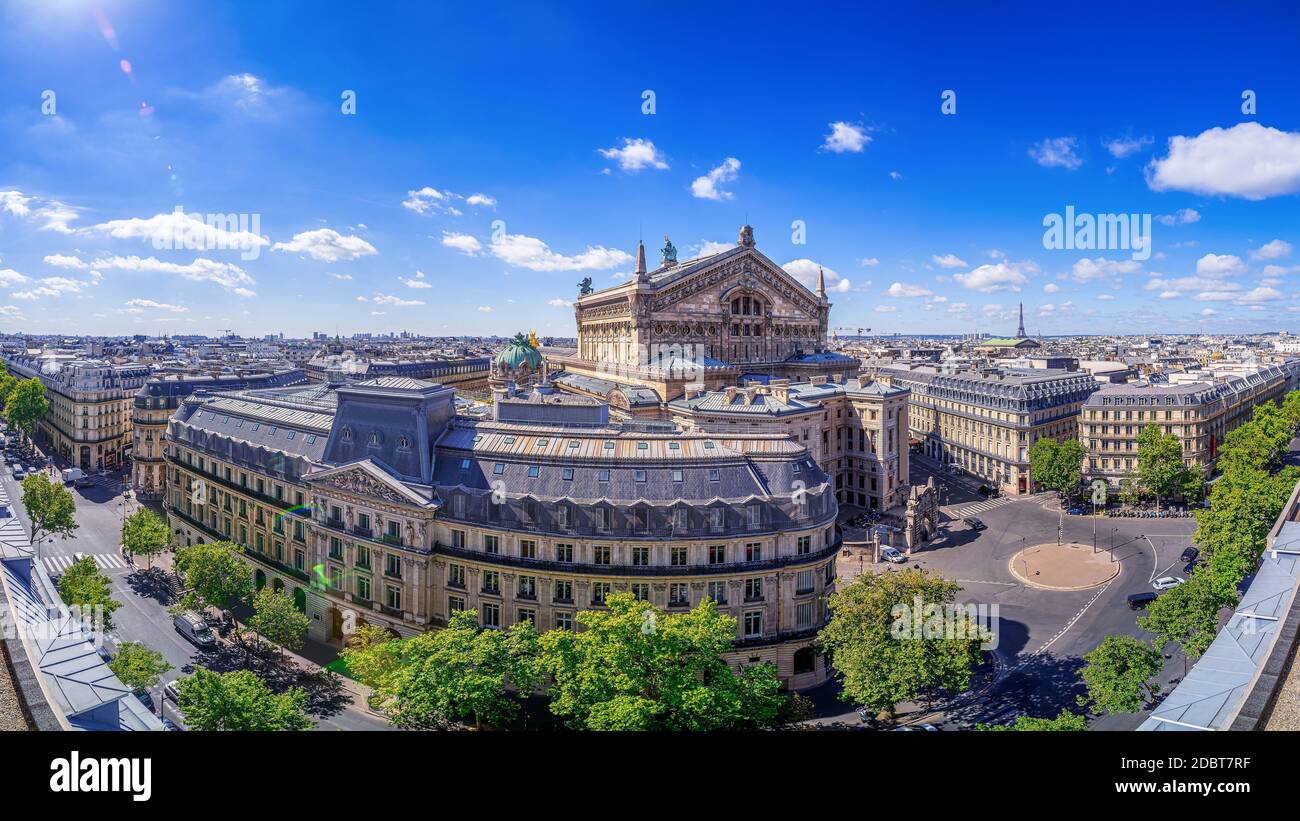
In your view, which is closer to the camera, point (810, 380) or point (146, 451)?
point (146, 451)

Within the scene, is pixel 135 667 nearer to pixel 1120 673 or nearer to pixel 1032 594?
pixel 1120 673

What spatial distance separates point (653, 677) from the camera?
3488 cm

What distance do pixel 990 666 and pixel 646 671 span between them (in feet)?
105

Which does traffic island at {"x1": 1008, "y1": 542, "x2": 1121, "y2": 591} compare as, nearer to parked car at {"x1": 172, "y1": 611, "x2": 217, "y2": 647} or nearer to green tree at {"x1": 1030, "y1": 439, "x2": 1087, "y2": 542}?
green tree at {"x1": 1030, "y1": 439, "x2": 1087, "y2": 542}

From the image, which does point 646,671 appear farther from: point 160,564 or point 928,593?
point 160,564

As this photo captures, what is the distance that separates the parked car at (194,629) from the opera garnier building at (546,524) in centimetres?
681

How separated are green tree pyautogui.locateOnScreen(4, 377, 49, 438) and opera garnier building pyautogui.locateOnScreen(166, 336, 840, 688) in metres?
103

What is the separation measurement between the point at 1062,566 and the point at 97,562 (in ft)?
325

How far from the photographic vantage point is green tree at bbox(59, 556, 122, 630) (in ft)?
159

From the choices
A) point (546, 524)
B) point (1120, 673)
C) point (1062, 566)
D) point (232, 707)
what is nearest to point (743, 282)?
point (1062, 566)

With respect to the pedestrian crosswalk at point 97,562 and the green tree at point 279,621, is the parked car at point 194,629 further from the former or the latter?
the pedestrian crosswalk at point 97,562
